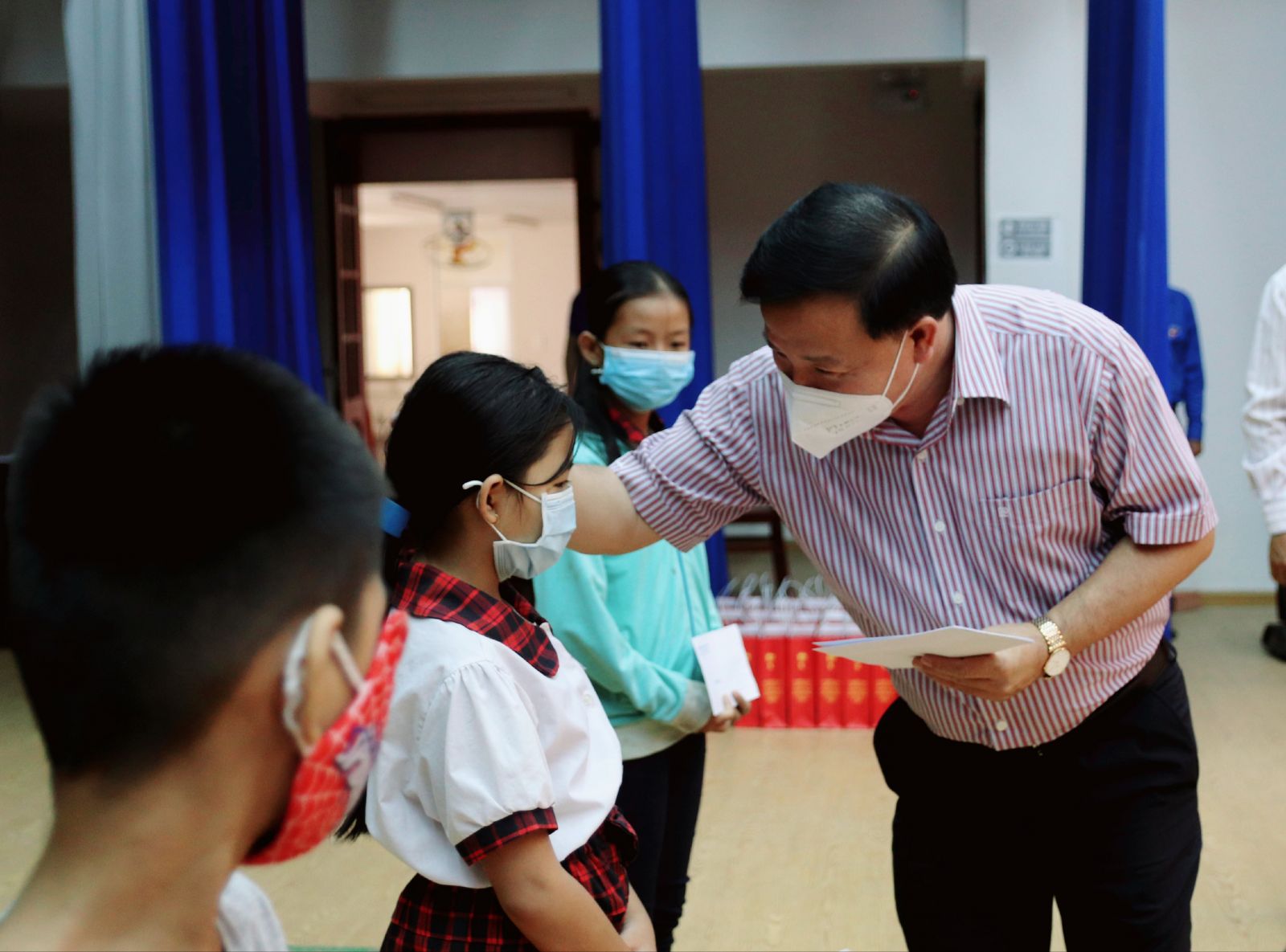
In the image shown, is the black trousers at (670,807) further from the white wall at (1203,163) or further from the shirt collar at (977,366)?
the white wall at (1203,163)

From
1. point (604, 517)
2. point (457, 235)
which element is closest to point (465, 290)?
point (457, 235)

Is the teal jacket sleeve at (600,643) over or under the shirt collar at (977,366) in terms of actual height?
under

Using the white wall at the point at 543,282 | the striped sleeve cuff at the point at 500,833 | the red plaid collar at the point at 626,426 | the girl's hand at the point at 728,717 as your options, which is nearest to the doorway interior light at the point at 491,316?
the white wall at the point at 543,282

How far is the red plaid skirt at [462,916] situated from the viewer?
4.57ft

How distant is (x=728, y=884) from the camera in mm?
3229

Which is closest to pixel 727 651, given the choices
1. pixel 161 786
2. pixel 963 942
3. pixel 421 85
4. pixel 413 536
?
pixel 963 942

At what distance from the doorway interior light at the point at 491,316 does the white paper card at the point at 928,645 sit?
14.7 meters

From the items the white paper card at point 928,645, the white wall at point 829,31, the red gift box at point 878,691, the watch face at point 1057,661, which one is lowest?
the red gift box at point 878,691

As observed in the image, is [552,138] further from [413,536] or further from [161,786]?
[161,786]

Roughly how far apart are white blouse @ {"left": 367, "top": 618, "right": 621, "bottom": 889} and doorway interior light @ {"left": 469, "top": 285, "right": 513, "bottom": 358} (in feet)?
48.3

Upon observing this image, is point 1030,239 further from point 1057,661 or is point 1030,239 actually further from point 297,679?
point 297,679

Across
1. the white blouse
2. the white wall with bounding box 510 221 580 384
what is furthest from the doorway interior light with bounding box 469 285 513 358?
the white blouse

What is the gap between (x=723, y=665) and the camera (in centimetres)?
221

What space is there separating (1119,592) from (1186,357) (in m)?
4.62
